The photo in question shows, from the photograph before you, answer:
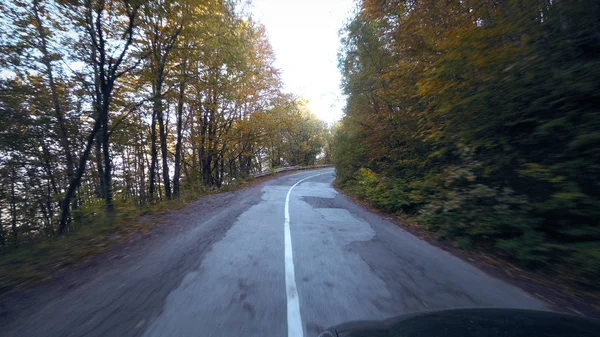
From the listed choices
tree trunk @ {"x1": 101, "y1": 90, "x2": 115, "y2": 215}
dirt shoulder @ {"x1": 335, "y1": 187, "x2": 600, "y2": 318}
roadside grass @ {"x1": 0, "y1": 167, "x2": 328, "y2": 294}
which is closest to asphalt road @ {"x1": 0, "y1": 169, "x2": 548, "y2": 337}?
dirt shoulder @ {"x1": 335, "y1": 187, "x2": 600, "y2": 318}

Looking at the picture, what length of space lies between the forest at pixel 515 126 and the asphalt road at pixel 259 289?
1.06m

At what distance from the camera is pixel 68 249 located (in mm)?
5211

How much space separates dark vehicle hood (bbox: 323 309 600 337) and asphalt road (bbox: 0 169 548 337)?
92 centimetres

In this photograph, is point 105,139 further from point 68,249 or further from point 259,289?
point 259,289

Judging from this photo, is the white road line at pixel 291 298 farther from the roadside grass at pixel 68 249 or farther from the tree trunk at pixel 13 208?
the tree trunk at pixel 13 208

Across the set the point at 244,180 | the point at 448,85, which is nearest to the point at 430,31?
the point at 448,85

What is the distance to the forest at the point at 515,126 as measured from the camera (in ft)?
12.7

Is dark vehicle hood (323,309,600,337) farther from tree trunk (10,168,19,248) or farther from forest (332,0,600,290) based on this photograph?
tree trunk (10,168,19,248)

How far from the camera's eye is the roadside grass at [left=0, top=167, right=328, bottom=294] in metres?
4.12

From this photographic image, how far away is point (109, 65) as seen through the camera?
885 centimetres

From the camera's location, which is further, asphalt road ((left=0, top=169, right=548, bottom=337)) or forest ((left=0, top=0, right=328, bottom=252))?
forest ((left=0, top=0, right=328, bottom=252))

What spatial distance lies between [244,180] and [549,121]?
59.9 ft

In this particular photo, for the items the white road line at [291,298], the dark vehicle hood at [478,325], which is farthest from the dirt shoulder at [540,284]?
the white road line at [291,298]

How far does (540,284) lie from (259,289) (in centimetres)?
390
